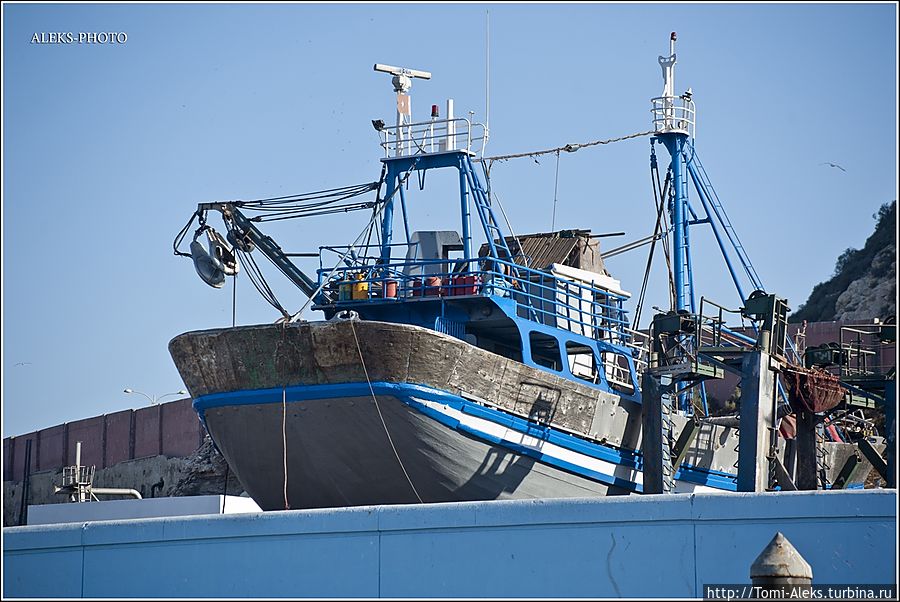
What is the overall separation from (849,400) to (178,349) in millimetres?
11538

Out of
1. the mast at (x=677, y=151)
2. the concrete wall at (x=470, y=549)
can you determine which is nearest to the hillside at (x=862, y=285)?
the mast at (x=677, y=151)

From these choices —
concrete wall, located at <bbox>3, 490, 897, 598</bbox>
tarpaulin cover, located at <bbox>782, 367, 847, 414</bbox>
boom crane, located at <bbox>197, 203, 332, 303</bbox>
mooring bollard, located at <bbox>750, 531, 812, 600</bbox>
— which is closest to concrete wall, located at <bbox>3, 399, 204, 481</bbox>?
boom crane, located at <bbox>197, 203, 332, 303</bbox>

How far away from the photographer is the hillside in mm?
53812

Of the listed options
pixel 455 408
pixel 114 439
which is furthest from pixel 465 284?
pixel 114 439

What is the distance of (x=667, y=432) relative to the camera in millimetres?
22969

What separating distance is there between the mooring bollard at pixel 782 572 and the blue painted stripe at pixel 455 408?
33.6 ft

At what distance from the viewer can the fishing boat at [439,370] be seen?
1952 centimetres

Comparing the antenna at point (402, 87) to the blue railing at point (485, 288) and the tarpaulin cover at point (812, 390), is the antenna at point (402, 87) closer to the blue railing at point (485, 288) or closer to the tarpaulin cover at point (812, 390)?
the blue railing at point (485, 288)

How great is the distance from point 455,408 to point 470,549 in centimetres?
749

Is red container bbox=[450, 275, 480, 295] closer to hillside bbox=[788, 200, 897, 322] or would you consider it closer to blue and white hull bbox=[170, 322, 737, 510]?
blue and white hull bbox=[170, 322, 737, 510]

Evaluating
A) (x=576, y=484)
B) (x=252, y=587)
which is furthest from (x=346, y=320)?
(x=252, y=587)

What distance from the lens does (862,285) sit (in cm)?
5762

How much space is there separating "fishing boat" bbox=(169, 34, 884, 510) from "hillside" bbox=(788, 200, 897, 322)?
29.7 m

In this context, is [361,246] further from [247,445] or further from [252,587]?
[252,587]
